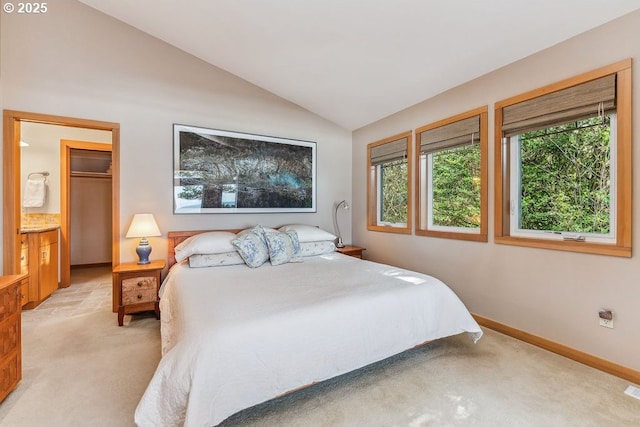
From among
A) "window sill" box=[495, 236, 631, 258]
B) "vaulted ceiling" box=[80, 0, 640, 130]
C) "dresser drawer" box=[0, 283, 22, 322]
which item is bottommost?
"dresser drawer" box=[0, 283, 22, 322]

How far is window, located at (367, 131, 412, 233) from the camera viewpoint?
3.71m

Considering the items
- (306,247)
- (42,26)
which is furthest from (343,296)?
(42,26)

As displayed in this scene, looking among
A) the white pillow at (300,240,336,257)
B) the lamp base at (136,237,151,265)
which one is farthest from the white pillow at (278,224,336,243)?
the lamp base at (136,237,151,265)

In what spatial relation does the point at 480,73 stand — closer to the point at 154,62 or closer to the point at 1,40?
the point at 154,62

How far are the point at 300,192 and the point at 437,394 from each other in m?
2.96

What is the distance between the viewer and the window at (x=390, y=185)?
371 cm

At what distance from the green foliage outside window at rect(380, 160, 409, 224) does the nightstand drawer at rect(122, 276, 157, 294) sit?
118 inches

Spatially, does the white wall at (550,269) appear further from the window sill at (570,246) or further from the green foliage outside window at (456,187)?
the green foliage outside window at (456,187)

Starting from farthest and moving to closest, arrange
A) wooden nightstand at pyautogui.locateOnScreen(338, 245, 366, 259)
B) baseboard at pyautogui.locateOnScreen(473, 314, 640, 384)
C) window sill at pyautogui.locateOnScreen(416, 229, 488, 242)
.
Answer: wooden nightstand at pyautogui.locateOnScreen(338, 245, 366, 259) → window sill at pyautogui.locateOnScreen(416, 229, 488, 242) → baseboard at pyautogui.locateOnScreen(473, 314, 640, 384)

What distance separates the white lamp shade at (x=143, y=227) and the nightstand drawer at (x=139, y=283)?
17.2 inches

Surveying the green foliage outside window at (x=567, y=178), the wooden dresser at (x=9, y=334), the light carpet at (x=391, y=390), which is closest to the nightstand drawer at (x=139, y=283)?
the light carpet at (x=391, y=390)

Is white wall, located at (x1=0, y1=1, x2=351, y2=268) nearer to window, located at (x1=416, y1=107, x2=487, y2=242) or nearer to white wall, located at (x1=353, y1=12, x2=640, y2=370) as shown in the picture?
window, located at (x1=416, y1=107, x2=487, y2=242)

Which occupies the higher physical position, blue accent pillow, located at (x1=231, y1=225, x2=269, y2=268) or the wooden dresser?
blue accent pillow, located at (x1=231, y1=225, x2=269, y2=268)

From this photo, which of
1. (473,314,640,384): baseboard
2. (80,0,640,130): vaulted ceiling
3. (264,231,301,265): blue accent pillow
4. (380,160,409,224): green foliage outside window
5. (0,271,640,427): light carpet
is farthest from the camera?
(380,160,409,224): green foliage outside window
